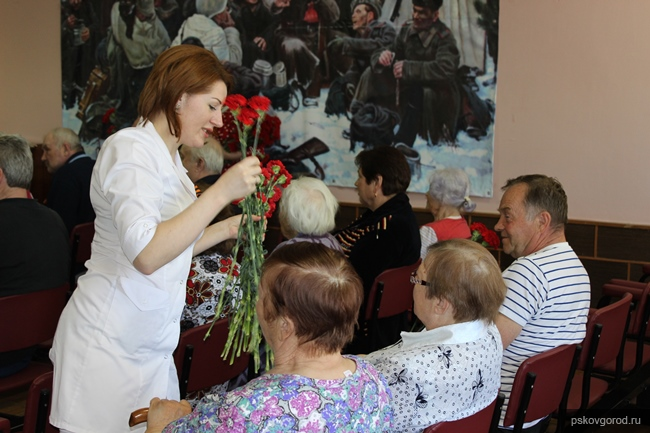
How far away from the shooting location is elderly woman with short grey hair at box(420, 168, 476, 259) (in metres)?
4.80

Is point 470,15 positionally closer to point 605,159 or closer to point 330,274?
point 605,159

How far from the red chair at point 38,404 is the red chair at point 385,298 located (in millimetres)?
2015

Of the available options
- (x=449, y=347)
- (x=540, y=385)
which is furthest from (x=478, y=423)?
(x=540, y=385)

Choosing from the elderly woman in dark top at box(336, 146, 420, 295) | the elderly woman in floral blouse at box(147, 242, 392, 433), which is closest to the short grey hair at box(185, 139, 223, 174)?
the elderly woman in dark top at box(336, 146, 420, 295)

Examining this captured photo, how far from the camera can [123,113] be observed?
789 cm

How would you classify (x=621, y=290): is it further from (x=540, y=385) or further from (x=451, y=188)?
(x=540, y=385)

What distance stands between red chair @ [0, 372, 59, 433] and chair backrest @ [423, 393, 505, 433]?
3.37 ft

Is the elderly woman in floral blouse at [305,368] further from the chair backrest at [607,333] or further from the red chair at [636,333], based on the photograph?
the red chair at [636,333]

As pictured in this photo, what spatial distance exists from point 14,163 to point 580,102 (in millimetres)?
3821

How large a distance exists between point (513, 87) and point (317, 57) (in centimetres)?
174

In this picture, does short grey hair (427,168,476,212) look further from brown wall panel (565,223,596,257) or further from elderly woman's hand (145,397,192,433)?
elderly woman's hand (145,397,192,433)

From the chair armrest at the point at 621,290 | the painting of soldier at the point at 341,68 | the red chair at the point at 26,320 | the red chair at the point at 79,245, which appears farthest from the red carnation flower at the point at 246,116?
the painting of soldier at the point at 341,68

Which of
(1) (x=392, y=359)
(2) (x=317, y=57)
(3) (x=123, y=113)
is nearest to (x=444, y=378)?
(1) (x=392, y=359)

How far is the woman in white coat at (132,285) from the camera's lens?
206cm
